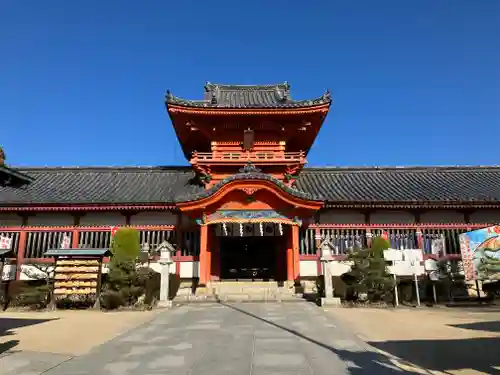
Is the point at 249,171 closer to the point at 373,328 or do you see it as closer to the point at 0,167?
the point at 373,328

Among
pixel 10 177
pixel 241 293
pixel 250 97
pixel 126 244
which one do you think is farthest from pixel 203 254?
pixel 250 97

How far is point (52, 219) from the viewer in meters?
19.5

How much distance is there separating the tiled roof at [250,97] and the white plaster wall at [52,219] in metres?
8.96

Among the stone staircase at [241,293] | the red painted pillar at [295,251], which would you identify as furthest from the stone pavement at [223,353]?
the red painted pillar at [295,251]

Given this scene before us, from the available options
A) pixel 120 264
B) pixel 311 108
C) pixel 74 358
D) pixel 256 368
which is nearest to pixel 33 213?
pixel 120 264

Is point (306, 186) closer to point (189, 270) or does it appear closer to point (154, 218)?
point (189, 270)

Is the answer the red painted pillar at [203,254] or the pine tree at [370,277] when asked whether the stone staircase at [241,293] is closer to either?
the red painted pillar at [203,254]

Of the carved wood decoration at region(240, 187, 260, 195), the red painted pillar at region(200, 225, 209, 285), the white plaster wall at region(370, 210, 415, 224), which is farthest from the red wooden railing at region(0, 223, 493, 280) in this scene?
the carved wood decoration at region(240, 187, 260, 195)

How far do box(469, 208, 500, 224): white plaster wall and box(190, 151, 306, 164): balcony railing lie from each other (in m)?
9.76

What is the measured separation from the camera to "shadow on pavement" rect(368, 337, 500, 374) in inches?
244

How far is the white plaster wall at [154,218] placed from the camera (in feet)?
64.3

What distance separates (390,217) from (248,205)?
796cm

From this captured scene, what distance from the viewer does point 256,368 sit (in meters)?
5.97

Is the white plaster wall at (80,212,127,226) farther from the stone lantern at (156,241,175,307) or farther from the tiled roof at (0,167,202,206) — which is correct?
the stone lantern at (156,241,175,307)
